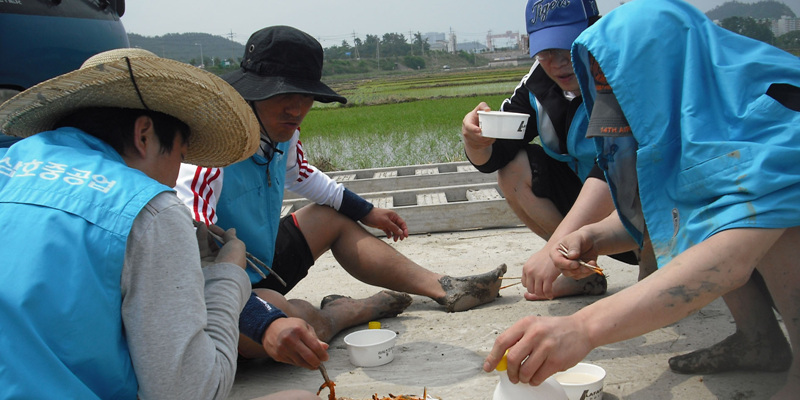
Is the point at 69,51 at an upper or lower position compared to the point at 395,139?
upper

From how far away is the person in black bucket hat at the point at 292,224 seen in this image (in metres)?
2.00

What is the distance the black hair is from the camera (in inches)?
56.7

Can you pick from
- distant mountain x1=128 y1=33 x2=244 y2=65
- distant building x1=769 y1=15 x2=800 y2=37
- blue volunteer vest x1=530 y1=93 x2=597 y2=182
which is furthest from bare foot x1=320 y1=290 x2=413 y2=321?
distant mountain x1=128 y1=33 x2=244 y2=65

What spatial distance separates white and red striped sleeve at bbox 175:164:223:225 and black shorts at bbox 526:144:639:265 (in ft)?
4.90

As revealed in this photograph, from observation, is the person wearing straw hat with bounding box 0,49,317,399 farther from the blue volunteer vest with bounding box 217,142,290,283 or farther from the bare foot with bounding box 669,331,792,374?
the bare foot with bounding box 669,331,792,374

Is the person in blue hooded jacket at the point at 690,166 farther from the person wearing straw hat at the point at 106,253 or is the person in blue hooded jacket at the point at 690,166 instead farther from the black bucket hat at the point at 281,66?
the black bucket hat at the point at 281,66

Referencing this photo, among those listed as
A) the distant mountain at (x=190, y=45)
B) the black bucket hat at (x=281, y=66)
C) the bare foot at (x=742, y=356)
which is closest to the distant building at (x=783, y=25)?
the bare foot at (x=742, y=356)

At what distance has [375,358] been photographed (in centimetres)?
243

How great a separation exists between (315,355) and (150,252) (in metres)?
0.67

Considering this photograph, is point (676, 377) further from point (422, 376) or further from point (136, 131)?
point (136, 131)

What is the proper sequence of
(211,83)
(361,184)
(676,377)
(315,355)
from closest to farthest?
(211,83), (315,355), (676,377), (361,184)

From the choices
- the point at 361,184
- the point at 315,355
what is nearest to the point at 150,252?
the point at 315,355

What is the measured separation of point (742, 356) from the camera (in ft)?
6.67

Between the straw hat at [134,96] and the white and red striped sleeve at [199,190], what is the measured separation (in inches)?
15.2
